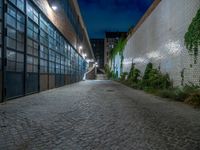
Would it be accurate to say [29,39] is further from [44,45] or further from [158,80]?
[158,80]

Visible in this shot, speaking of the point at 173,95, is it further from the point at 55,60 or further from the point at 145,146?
the point at 55,60

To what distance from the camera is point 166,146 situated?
348 centimetres

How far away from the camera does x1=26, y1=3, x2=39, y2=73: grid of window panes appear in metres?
10.7

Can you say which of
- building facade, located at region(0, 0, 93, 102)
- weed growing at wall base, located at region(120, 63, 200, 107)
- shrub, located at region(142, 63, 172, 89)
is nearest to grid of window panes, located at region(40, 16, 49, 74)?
building facade, located at region(0, 0, 93, 102)

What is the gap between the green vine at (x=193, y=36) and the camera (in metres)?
8.75

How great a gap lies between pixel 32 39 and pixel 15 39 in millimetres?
2306

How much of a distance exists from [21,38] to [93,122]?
237 inches

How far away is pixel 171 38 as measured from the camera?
39.3 feet

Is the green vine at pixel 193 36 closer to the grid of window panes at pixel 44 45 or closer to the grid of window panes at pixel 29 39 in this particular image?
the grid of window panes at pixel 29 39

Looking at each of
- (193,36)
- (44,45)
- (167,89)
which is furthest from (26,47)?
(167,89)

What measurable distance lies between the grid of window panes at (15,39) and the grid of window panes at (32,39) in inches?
32.4

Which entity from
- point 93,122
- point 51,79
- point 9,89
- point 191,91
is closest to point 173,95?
point 191,91

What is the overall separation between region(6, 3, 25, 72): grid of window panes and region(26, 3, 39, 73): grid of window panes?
2.70ft

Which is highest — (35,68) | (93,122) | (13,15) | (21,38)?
(13,15)
